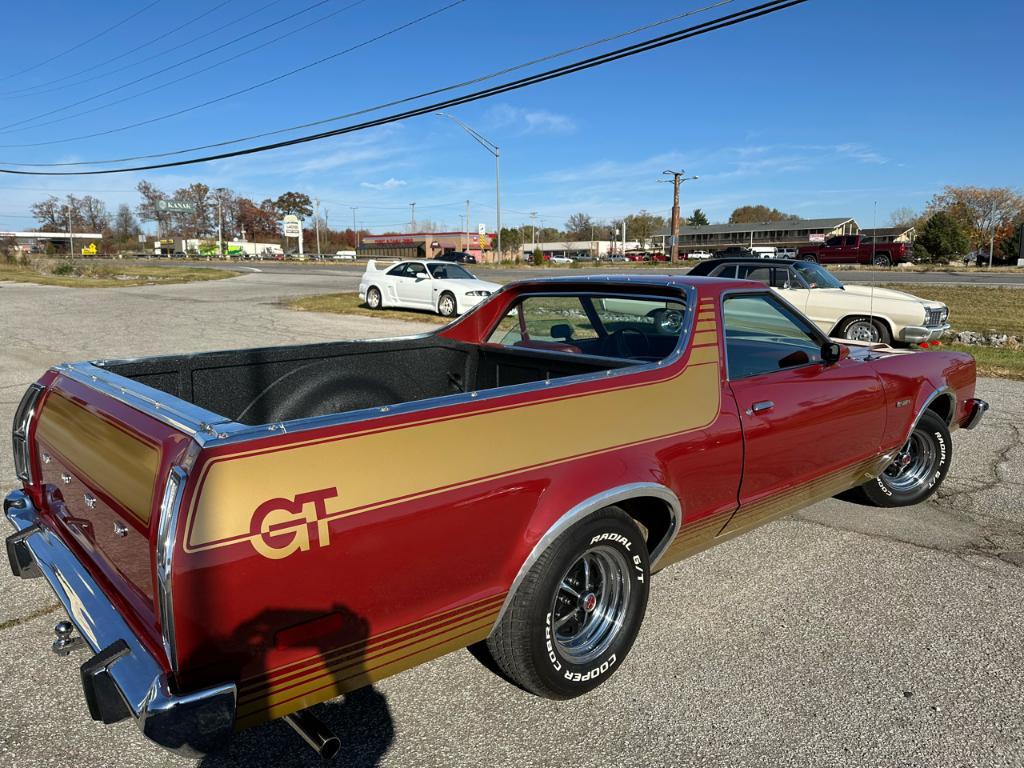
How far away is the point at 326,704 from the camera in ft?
8.89

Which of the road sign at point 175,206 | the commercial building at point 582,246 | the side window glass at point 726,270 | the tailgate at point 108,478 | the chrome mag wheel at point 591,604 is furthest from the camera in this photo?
the commercial building at point 582,246

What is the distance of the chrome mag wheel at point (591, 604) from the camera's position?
274 cm

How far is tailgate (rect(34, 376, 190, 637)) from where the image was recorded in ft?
6.48

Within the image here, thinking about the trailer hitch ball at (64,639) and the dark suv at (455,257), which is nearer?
the trailer hitch ball at (64,639)

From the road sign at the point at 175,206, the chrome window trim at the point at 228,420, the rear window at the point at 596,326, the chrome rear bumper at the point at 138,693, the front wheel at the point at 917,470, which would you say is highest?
the road sign at the point at 175,206

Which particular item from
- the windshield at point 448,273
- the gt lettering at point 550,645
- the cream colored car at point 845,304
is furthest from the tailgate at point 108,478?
the windshield at point 448,273

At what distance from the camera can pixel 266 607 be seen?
1851 mm

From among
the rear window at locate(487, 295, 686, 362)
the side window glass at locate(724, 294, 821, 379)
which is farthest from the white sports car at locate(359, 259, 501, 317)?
the side window glass at locate(724, 294, 821, 379)

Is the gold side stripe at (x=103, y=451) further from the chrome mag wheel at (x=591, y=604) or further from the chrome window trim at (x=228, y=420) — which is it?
the chrome mag wheel at (x=591, y=604)

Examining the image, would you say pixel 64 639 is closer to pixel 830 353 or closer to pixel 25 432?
pixel 25 432

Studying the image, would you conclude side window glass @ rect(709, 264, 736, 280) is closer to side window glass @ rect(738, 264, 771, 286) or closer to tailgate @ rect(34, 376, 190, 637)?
side window glass @ rect(738, 264, 771, 286)

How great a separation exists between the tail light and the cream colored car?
999 centimetres

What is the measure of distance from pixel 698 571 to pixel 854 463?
1.09m

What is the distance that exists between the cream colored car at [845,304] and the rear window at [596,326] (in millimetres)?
7848
